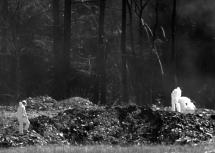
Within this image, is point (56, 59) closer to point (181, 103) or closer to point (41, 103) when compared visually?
point (41, 103)

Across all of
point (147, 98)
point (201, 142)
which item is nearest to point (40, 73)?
point (147, 98)

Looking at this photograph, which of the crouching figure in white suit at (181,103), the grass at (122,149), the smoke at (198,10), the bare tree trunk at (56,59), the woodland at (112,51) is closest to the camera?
the grass at (122,149)

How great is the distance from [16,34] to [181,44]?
1399cm

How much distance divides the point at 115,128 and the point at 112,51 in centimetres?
4077

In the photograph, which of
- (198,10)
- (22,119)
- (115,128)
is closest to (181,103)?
(115,128)

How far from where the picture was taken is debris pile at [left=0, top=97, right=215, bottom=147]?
17.7m

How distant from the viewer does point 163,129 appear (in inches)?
720

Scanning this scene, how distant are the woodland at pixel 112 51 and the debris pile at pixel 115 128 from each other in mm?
29783

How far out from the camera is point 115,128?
1912 centimetres

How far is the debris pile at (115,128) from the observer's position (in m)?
17.7

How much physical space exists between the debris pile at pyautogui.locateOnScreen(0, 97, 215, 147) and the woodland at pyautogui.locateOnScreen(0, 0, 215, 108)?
29783mm

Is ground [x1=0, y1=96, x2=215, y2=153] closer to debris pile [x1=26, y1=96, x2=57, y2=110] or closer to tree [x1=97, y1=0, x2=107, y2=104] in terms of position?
debris pile [x1=26, y1=96, x2=57, y2=110]

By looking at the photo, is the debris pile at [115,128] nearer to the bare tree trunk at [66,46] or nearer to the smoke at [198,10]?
the bare tree trunk at [66,46]

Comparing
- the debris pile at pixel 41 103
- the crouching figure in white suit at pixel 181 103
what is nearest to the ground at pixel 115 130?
the crouching figure in white suit at pixel 181 103
